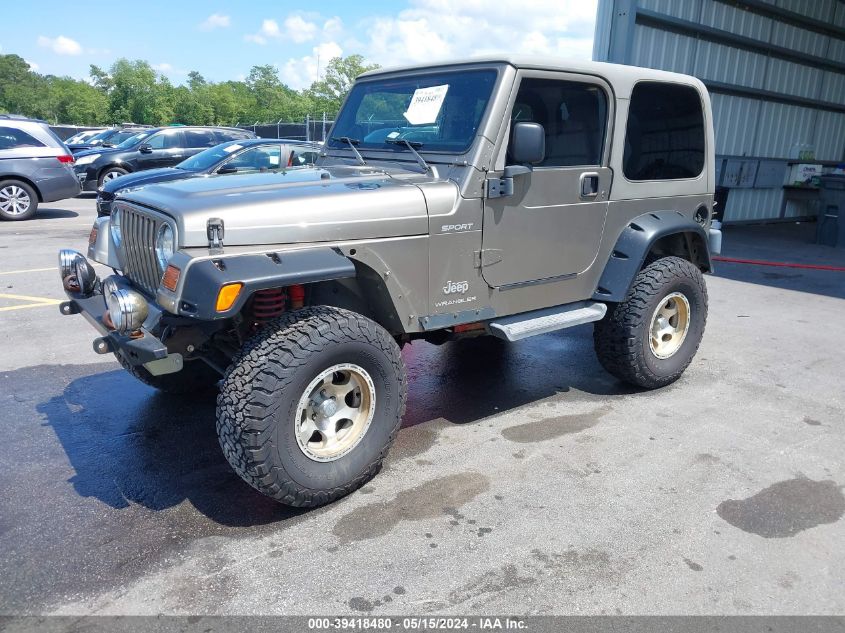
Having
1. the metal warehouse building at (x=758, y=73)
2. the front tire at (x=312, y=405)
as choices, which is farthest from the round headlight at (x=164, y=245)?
the metal warehouse building at (x=758, y=73)

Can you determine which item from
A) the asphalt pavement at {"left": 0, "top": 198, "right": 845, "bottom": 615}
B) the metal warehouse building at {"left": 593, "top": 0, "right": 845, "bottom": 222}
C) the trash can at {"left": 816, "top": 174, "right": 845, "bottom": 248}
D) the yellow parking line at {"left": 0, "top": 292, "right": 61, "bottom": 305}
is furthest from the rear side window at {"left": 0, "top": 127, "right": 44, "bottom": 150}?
the trash can at {"left": 816, "top": 174, "right": 845, "bottom": 248}

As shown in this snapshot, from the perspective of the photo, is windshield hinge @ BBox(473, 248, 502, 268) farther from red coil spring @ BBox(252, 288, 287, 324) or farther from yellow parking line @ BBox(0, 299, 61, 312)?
yellow parking line @ BBox(0, 299, 61, 312)

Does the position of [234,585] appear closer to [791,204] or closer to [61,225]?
[61,225]

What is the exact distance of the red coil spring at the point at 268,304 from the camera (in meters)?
3.34

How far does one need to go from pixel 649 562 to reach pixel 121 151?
53.3 feet

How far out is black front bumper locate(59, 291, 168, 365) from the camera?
9.55 feet

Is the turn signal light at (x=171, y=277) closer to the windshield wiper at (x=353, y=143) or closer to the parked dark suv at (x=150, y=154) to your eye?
the windshield wiper at (x=353, y=143)

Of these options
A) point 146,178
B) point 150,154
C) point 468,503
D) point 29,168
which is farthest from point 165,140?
point 468,503

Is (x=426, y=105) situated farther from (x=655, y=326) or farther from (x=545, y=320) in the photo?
(x=655, y=326)

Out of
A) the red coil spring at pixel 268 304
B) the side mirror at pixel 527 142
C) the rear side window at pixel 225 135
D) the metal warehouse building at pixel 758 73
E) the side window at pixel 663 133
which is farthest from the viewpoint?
the rear side window at pixel 225 135

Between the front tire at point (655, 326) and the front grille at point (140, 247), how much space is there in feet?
9.64

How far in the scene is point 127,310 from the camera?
9.88 ft

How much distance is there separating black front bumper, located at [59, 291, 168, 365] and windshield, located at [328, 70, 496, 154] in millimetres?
1885

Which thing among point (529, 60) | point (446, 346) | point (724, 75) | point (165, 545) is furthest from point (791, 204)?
point (165, 545)
